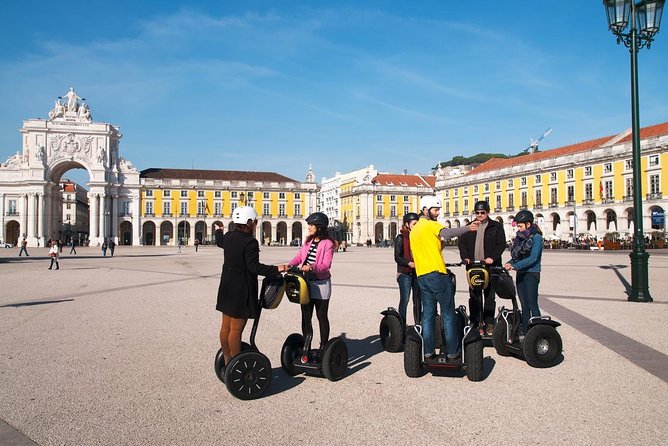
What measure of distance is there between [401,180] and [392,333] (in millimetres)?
94576

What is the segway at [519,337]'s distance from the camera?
600 centimetres

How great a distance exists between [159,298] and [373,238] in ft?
271

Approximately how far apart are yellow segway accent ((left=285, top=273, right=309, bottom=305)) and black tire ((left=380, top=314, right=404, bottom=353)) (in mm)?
1928

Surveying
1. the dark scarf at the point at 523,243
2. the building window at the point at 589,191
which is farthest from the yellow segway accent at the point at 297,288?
the building window at the point at 589,191

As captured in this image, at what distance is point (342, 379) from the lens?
5629 mm

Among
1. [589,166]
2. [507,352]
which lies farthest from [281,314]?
[589,166]

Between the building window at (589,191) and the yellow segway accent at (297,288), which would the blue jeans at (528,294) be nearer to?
the yellow segway accent at (297,288)

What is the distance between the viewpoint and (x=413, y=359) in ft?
18.4

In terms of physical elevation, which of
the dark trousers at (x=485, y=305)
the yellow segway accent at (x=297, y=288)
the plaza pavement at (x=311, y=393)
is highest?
the yellow segway accent at (x=297, y=288)

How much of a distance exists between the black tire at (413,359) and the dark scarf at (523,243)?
2.00m

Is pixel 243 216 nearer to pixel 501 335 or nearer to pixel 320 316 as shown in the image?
pixel 320 316

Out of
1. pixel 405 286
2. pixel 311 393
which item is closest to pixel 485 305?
pixel 405 286

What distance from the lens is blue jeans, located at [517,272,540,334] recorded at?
6.67 metres

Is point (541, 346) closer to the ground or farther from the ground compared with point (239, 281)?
closer to the ground
